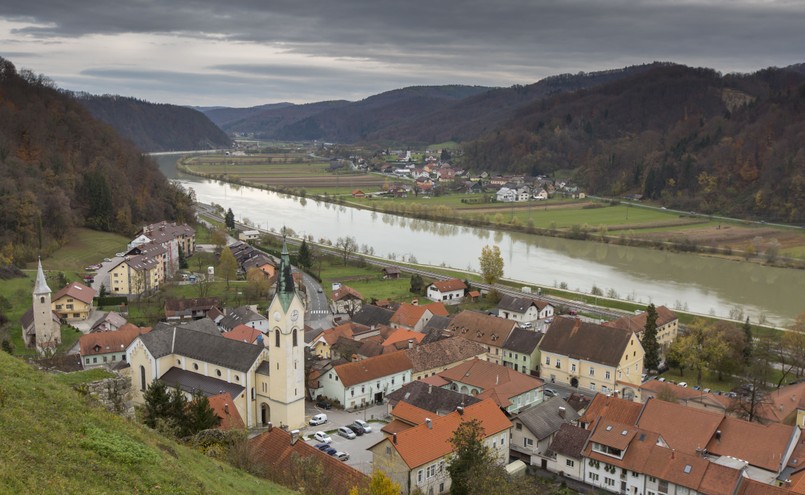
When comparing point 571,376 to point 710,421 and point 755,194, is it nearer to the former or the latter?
point 710,421

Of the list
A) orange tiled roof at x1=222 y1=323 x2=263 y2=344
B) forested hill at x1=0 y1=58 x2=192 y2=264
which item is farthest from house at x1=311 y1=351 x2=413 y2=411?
forested hill at x1=0 y1=58 x2=192 y2=264

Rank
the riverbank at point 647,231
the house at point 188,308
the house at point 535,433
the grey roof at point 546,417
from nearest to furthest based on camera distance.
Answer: the house at point 535,433 → the grey roof at point 546,417 → the house at point 188,308 → the riverbank at point 647,231

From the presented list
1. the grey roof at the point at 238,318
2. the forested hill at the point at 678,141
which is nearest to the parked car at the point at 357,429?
the grey roof at the point at 238,318

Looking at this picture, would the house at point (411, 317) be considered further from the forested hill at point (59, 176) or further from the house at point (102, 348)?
the forested hill at point (59, 176)

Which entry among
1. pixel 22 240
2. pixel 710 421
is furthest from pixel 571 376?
pixel 22 240

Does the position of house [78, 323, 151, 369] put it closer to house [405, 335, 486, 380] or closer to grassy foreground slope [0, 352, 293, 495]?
house [405, 335, 486, 380]

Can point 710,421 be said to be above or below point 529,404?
above
